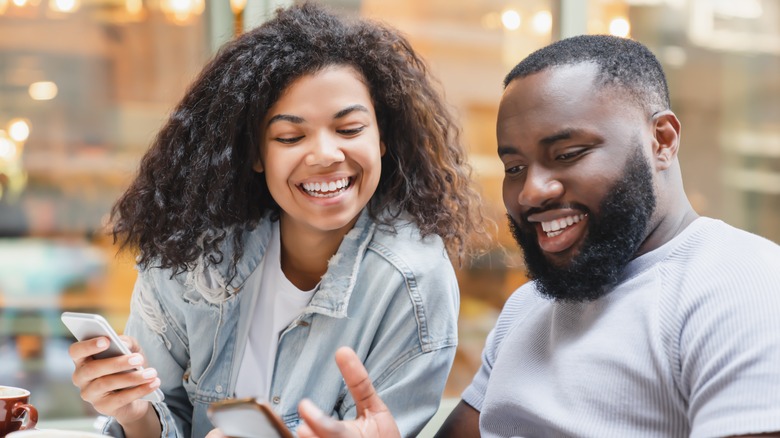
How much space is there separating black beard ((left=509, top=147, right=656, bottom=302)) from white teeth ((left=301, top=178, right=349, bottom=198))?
55 cm

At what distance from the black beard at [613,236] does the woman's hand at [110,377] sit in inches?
30.5

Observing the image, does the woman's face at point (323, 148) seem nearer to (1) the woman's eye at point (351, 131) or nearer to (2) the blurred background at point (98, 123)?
(1) the woman's eye at point (351, 131)

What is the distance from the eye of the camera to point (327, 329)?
5.72 ft

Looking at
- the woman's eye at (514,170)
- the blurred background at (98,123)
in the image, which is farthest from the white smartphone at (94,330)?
the blurred background at (98,123)

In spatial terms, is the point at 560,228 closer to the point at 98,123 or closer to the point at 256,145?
the point at 256,145

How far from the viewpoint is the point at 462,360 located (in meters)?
3.34

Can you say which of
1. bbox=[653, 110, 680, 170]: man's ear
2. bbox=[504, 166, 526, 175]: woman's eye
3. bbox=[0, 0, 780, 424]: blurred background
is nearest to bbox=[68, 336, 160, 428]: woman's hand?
bbox=[504, 166, 526, 175]: woman's eye

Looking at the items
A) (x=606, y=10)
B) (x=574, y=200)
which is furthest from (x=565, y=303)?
(x=606, y=10)

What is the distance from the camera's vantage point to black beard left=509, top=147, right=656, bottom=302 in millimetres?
1212

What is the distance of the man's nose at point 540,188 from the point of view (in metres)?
1.24

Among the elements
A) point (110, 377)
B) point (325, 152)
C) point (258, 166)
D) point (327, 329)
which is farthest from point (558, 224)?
point (110, 377)

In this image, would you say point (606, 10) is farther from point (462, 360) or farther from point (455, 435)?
point (455, 435)

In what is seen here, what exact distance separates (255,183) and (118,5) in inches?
69.7

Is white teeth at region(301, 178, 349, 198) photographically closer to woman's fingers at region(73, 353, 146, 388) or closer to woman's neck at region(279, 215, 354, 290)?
woman's neck at region(279, 215, 354, 290)
